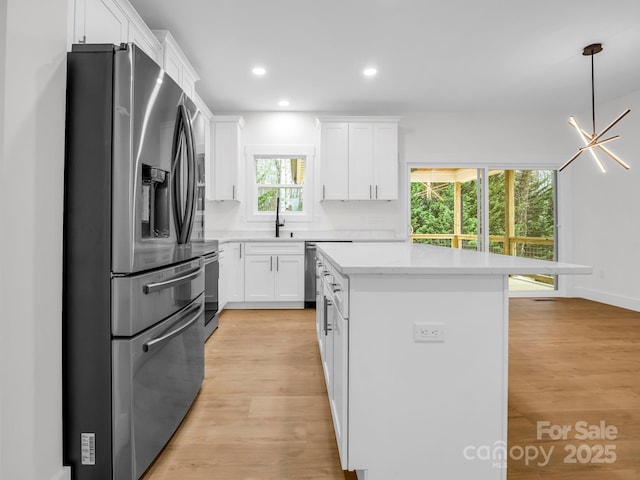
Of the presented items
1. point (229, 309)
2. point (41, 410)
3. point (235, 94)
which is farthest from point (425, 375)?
point (235, 94)

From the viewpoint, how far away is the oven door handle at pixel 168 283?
4.56 ft

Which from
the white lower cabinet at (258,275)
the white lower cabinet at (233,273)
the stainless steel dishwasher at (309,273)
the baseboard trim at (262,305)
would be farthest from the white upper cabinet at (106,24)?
the baseboard trim at (262,305)

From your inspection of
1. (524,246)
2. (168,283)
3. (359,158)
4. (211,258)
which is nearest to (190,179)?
(168,283)

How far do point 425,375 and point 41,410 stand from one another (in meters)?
1.33

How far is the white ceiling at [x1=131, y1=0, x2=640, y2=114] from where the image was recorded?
2809mm

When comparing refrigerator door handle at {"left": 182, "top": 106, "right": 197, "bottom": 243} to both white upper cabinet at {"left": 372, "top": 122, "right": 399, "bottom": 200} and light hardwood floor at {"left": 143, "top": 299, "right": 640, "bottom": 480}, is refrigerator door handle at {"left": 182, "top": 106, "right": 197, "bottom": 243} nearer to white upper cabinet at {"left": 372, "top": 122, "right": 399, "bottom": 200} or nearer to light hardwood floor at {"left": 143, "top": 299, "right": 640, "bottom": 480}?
light hardwood floor at {"left": 143, "top": 299, "right": 640, "bottom": 480}

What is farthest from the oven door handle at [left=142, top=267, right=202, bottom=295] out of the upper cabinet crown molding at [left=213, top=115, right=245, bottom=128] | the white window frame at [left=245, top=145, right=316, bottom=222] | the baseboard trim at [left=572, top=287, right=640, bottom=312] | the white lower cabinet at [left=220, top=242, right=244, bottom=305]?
the baseboard trim at [left=572, top=287, right=640, bottom=312]

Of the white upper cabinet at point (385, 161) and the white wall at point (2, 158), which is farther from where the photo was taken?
the white upper cabinet at point (385, 161)

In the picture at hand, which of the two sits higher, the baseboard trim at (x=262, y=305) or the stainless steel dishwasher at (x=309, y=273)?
the stainless steel dishwasher at (x=309, y=273)

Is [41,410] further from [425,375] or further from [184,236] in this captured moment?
[425,375]

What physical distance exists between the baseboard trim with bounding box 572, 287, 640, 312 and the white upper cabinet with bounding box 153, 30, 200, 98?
231 inches

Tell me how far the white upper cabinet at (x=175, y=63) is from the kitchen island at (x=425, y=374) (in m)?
2.77

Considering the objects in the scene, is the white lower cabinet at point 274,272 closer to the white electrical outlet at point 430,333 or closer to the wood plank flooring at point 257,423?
the wood plank flooring at point 257,423

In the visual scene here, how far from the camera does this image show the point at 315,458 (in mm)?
1548
